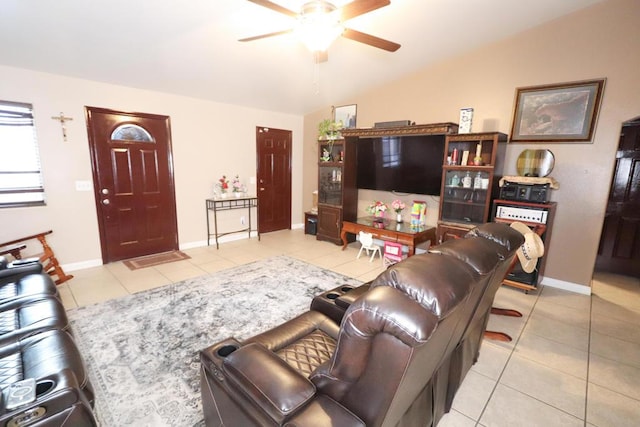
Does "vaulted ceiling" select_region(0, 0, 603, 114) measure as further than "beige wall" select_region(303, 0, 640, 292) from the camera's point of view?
No

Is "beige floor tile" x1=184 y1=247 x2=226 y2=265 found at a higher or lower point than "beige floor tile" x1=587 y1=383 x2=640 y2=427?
higher

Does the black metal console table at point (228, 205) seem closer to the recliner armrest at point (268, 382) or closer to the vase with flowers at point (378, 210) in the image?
the vase with flowers at point (378, 210)

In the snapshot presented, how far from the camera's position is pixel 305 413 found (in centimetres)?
97

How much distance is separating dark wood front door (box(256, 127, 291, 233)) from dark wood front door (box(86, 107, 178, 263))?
66.0 inches

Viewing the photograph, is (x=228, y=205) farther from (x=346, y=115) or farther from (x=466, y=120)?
(x=466, y=120)

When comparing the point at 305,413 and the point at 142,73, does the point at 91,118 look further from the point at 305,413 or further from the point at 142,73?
the point at 305,413

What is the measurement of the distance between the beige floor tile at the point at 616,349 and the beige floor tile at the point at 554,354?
166 millimetres

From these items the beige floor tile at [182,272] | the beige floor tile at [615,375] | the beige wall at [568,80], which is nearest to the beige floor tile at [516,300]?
the beige wall at [568,80]

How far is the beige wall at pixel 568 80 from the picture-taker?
305 centimetres

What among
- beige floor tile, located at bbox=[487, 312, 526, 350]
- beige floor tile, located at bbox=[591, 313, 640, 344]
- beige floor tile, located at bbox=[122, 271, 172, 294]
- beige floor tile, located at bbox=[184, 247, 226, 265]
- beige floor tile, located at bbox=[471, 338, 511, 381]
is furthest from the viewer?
beige floor tile, located at bbox=[184, 247, 226, 265]

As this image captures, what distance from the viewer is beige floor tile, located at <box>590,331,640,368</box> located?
91.4 inches

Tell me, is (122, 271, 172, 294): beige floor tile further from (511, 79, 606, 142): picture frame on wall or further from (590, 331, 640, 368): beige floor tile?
(511, 79, 606, 142): picture frame on wall

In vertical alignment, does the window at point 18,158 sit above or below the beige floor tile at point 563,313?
above

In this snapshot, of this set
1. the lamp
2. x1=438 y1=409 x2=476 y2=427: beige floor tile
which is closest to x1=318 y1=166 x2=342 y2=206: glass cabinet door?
the lamp
